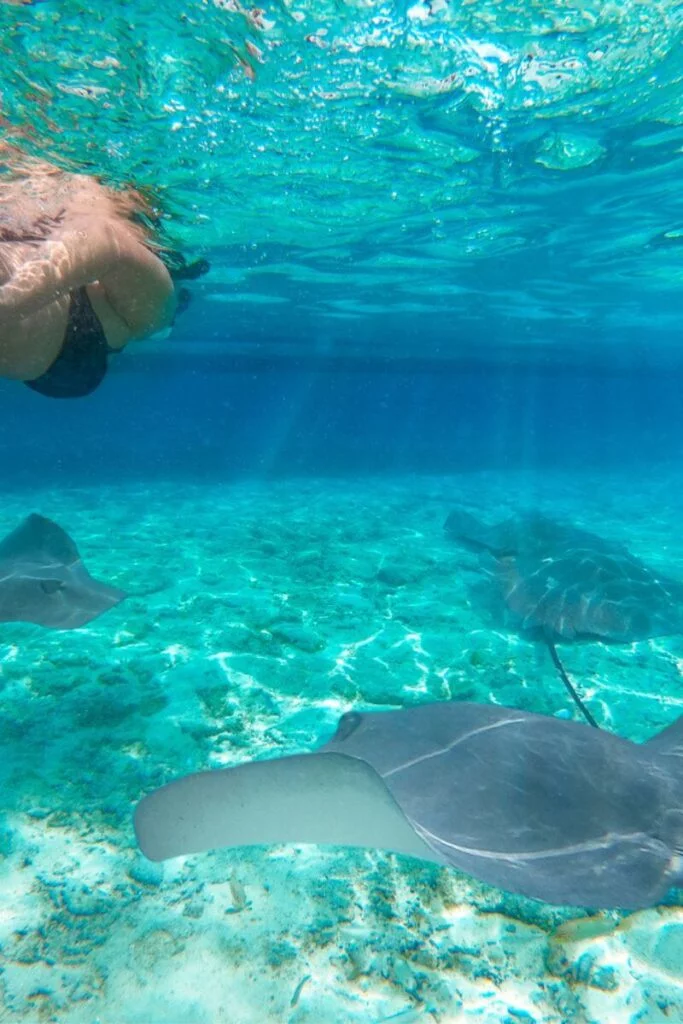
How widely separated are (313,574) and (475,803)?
8.00 m

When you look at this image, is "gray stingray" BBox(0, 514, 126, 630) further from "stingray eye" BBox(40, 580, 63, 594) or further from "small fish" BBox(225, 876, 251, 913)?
"small fish" BBox(225, 876, 251, 913)

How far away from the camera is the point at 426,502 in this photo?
69.9ft

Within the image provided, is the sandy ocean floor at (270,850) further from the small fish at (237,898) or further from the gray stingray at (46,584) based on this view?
the gray stingray at (46,584)

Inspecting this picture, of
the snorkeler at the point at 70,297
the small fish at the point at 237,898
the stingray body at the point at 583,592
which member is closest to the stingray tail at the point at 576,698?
the stingray body at the point at 583,592

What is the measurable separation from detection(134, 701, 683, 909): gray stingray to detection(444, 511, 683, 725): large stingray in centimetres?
372

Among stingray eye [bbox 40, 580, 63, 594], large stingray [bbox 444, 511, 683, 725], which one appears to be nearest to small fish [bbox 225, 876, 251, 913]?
stingray eye [bbox 40, 580, 63, 594]

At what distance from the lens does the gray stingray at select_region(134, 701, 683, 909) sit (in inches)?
115

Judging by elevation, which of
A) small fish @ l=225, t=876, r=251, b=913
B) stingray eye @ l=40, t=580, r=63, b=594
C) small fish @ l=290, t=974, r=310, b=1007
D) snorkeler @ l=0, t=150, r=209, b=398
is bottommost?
small fish @ l=290, t=974, r=310, b=1007

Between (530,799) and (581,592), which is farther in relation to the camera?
(581,592)

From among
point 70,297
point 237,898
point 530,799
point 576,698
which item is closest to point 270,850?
point 237,898

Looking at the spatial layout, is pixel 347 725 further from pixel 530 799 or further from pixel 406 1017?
pixel 406 1017

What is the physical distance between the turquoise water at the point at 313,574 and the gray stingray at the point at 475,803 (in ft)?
3.24

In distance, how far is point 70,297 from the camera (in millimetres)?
4352

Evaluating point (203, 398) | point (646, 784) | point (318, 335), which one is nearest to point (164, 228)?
point (646, 784)
